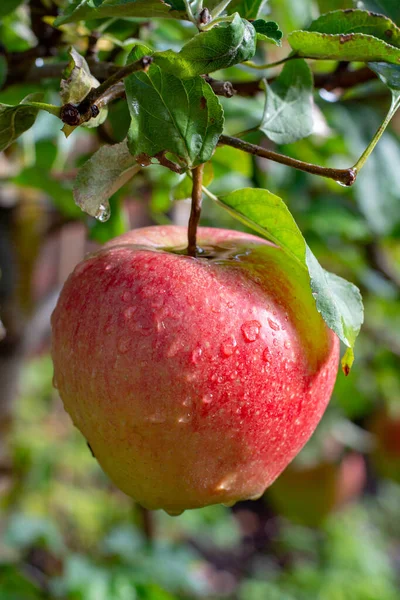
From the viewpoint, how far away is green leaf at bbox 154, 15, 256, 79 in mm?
293

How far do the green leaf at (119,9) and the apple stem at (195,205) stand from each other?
0.08 m

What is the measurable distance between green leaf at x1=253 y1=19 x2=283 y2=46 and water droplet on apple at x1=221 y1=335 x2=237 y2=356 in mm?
159

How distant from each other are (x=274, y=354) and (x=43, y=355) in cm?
241

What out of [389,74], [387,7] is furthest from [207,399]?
[387,7]

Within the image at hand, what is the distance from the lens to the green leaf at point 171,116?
323mm

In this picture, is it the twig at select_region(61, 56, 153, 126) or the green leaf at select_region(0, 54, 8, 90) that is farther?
the green leaf at select_region(0, 54, 8, 90)

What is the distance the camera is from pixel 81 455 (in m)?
2.10

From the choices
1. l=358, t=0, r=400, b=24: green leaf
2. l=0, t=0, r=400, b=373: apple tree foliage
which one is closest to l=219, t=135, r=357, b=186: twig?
l=0, t=0, r=400, b=373: apple tree foliage

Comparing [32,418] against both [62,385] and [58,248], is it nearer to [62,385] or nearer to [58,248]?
[58,248]

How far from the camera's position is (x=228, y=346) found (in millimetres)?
334

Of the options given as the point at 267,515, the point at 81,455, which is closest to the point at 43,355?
Result: the point at 81,455

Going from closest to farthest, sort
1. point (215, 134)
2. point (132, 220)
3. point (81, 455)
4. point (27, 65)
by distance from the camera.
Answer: point (215, 134), point (27, 65), point (81, 455), point (132, 220)

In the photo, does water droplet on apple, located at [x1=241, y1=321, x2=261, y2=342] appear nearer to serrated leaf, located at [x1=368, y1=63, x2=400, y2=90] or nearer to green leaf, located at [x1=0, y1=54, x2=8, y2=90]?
serrated leaf, located at [x1=368, y1=63, x2=400, y2=90]

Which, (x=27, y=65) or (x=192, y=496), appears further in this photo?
(x=27, y=65)
